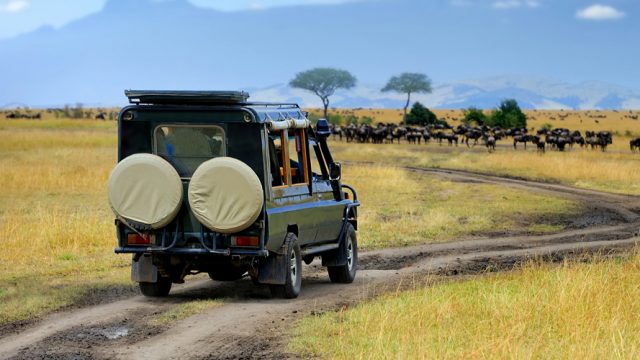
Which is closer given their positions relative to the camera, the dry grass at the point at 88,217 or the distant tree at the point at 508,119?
the dry grass at the point at 88,217

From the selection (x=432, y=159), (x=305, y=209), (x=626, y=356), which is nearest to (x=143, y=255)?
(x=305, y=209)

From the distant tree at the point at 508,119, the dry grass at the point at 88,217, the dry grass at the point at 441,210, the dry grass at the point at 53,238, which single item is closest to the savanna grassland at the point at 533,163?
the dry grass at the point at 88,217

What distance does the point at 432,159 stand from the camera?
54.8 m

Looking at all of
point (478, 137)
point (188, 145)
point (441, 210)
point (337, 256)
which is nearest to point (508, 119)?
point (478, 137)

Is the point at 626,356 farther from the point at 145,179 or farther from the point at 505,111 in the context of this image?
the point at 505,111

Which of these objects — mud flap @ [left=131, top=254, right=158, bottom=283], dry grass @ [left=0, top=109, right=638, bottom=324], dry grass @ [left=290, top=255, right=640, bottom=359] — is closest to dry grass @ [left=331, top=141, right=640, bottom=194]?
dry grass @ [left=0, top=109, right=638, bottom=324]

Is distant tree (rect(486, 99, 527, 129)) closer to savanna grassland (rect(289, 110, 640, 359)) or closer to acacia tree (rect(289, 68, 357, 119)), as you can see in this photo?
acacia tree (rect(289, 68, 357, 119))

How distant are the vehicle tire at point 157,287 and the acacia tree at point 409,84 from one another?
133m

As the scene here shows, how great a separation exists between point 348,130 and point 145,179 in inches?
2574

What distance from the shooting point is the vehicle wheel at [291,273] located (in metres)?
13.4

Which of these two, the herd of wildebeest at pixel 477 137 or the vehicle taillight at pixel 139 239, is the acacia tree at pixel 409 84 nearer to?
the herd of wildebeest at pixel 477 137

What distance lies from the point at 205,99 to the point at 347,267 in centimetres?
381

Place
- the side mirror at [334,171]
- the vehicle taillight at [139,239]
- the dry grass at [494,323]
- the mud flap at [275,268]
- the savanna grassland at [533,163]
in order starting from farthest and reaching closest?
the savanna grassland at [533,163]
the side mirror at [334,171]
the mud flap at [275,268]
the vehicle taillight at [139,239]
the dry grass at [494,323]

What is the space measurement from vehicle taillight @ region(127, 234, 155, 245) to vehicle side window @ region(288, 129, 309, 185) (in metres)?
2.11
